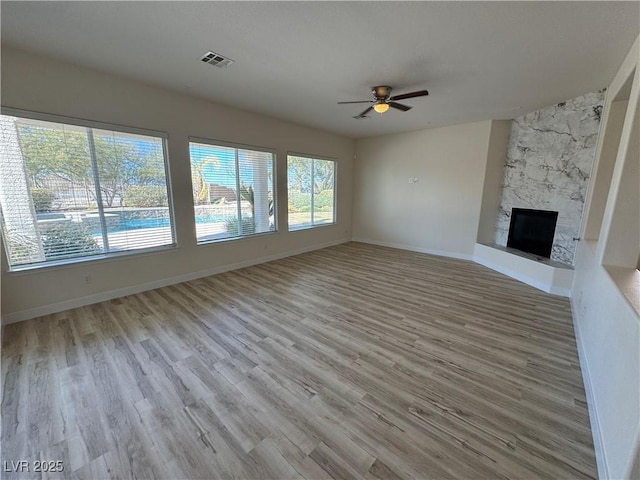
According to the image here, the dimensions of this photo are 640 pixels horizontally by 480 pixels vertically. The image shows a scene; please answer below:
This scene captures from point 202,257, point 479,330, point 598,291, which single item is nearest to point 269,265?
point 202,257

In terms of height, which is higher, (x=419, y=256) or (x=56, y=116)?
(x=56, y=116)

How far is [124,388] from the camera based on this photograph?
1.97m

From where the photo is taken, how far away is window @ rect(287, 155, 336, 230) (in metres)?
5.87

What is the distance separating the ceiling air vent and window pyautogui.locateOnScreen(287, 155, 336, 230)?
2.78 meters

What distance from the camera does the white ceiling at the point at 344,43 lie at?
6.51 feet

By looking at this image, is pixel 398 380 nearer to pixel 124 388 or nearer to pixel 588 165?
pixel 124 388

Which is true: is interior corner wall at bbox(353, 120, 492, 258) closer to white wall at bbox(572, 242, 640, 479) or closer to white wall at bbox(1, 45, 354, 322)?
white wall at bbox(1, 45, 354, 322)

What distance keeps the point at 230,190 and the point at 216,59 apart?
2296mm

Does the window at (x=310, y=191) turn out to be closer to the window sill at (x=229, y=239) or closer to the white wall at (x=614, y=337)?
the window sill at (x=229, y=239)

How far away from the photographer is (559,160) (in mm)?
4254

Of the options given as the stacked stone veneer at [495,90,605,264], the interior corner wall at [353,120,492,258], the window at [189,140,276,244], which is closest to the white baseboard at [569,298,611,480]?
the stacked stone veneer at [495,90,605,264]

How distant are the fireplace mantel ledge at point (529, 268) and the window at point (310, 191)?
367 centimetres

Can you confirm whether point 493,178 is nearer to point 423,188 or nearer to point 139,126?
point 423,188

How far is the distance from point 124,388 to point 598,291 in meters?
4.00
